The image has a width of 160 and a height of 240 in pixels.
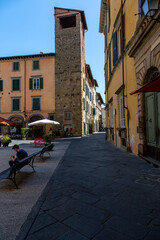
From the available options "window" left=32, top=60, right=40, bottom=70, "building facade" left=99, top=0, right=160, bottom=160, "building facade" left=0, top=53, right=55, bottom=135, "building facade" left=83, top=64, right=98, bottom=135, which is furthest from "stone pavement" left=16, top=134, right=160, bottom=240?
"window" left=32, top=60, right=40, bottom=70

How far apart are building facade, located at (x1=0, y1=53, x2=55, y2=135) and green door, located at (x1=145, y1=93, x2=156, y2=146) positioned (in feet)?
64.1

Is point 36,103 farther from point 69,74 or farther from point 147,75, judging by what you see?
point 147,75

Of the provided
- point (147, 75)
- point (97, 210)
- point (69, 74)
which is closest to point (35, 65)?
point (69, 74)

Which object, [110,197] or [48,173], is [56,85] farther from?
[110,197]

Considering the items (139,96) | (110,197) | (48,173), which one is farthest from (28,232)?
(139,96)

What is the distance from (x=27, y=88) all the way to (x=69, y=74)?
656cm

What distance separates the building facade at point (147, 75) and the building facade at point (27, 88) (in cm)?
1926

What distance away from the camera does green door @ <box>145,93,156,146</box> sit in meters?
5.75

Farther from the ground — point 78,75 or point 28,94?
point 78,75

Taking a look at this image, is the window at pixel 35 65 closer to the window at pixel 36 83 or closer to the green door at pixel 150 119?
the window at pixel 36 83

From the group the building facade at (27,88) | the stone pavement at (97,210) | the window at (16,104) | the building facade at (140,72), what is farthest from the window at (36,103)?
the stone pavement at (97,210)

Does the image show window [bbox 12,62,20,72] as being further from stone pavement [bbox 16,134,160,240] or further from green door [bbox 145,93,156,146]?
stone pavement [bbox 16,134,160,240]

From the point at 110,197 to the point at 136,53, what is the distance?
217 inches

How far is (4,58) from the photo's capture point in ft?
86.4
